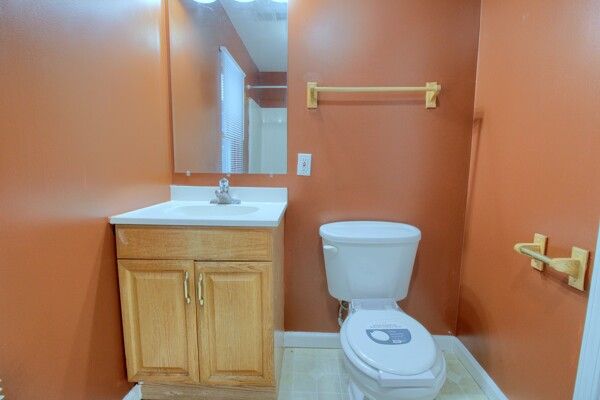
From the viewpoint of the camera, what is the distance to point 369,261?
1357 mm

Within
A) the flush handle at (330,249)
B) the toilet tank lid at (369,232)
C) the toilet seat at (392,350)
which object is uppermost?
the toilet tank lid at (369,232)

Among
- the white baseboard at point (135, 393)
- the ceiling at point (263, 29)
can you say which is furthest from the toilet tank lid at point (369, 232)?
the white baseboard at point (135, 393)

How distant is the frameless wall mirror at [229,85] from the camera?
1516mm

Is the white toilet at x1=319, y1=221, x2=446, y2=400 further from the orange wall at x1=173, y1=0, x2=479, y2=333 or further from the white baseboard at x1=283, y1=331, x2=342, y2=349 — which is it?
the white baseboard at x1=283, y1=331, x2=342, y2=349

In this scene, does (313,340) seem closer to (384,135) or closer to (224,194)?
(224,194)

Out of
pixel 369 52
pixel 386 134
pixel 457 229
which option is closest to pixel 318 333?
pixel 457 229

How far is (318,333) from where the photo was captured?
5.52ft

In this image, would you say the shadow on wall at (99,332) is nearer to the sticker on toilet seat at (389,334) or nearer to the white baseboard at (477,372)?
the sticker on toilet seat at (389,334)

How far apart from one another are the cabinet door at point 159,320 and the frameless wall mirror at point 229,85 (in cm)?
63

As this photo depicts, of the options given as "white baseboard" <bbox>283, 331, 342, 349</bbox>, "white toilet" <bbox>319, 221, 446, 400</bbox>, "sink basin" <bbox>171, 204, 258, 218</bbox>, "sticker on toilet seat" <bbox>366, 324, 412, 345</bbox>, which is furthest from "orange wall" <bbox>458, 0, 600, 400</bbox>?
"sink basin" <bbox>171, 204, 258, 218</bbox>

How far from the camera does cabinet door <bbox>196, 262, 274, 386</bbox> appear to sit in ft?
3.81

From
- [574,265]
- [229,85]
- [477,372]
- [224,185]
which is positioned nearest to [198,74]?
[229,85]

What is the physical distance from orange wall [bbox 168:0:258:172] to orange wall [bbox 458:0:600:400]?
3.82 ft

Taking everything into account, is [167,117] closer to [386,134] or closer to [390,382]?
[386,134]
